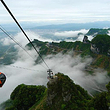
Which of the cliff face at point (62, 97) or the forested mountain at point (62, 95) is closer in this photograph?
the cliff face at point (62, 97)

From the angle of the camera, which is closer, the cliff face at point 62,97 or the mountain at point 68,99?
the mountain at point 68,99

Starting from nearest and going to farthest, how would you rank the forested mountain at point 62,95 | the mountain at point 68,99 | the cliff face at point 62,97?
the mountain at point 68,99, the cliff face at point 62,97, the forested mountain at point 62,95

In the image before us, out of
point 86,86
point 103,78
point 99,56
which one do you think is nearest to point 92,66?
point 99,56

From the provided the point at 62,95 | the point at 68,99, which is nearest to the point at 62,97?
the point at 62,95

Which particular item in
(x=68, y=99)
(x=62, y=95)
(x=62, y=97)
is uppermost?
(x=62, y=95)

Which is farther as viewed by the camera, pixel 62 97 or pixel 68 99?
pixel 62 97

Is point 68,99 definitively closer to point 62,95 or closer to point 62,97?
point 62,97

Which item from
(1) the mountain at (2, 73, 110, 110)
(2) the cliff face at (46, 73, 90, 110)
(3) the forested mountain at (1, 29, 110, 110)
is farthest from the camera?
(3) the forested mountain at (1, 29, 110, 110)

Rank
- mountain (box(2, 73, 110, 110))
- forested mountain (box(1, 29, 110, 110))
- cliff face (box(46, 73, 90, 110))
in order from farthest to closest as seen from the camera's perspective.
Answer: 1. forested mountain (box(1, 29, 110, 110))
2. cliff face (box(46, 73, 90, 110))
3. mountain (box(2, 73, 110, 110))

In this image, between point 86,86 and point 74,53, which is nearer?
point 86,86

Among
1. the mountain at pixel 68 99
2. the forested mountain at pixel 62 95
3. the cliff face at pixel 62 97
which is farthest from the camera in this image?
the forested mountain at pixel 62 95

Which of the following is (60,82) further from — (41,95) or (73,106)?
(41,95)
